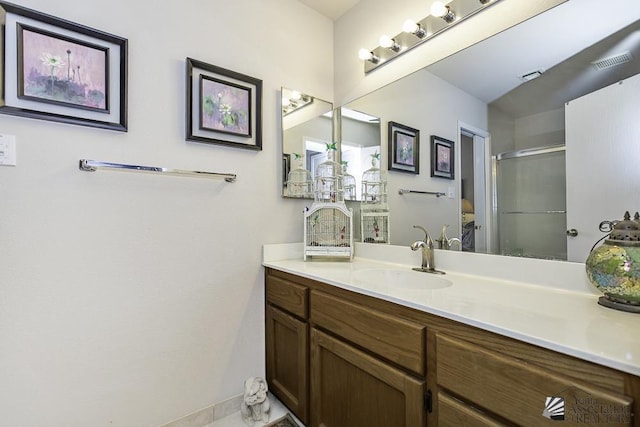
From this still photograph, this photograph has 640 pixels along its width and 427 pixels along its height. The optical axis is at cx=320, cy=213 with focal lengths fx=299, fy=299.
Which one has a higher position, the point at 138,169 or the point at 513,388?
the point at 138,169

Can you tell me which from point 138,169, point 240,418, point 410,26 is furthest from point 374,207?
point 240,418

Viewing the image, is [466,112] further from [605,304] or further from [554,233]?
[605,304]

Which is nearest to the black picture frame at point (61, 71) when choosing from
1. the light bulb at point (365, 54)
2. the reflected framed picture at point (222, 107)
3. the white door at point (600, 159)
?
the reflected framed picture at point (222, 107)

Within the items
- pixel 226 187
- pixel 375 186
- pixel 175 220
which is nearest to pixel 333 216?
pixel 375 186

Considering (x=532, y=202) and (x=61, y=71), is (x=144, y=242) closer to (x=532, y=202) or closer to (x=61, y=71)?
(x=61, y=71)

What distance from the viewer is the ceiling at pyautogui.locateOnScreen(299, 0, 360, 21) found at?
1906mm

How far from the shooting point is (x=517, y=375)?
0.67m

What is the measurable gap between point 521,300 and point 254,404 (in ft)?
4.35

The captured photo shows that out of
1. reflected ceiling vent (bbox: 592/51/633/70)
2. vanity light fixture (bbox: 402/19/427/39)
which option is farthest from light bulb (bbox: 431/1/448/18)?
reflected ceiling vent (bbox: 592/51/633/70)

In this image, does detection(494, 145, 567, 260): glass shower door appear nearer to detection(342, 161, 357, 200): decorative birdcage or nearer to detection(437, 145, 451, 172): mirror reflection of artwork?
detection(437, 145, 451, 172): mirror reflection of artwork

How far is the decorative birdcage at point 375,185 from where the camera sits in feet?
5.82

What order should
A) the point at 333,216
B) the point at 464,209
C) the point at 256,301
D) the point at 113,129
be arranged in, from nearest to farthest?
the point at 113,129, the point at 464,209, the point at 256,301, the point at 333,216

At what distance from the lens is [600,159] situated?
98cm

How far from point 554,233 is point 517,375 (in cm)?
66
